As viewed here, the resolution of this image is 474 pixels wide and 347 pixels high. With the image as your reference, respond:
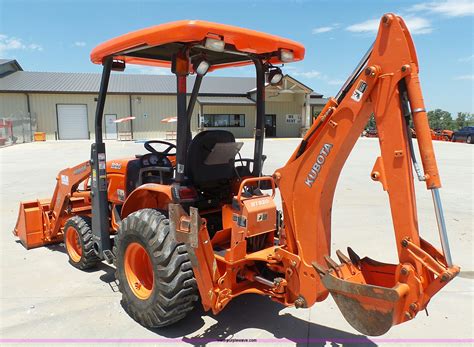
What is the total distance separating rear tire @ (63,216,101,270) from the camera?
15.1 feet

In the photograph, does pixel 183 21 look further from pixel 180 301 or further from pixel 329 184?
pixel 180 301

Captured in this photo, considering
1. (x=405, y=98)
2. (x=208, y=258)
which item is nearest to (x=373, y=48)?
(x=405, y=98)

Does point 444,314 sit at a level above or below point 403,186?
below

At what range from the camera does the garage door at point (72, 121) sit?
3197cm

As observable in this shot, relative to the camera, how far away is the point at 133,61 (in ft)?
14.4

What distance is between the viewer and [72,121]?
Answer: 32219 mm

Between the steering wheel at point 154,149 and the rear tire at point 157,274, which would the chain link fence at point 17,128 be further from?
the rear tire at point 157,274

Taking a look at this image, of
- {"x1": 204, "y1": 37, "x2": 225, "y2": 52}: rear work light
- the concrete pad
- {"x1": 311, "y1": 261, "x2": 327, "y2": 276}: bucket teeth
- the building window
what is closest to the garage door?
the building window

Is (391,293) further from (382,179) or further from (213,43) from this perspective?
(213,43)

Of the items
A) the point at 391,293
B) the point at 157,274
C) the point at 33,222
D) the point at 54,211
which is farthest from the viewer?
the point at 33,222

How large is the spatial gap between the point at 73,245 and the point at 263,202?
2951 millimetres

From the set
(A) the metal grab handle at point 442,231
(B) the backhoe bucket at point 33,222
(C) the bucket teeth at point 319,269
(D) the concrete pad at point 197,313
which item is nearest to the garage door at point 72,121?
(D) the concrete pad at point 197,313

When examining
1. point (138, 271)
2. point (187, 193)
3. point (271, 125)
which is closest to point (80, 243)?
point (138, 271)

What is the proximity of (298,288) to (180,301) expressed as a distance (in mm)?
942
